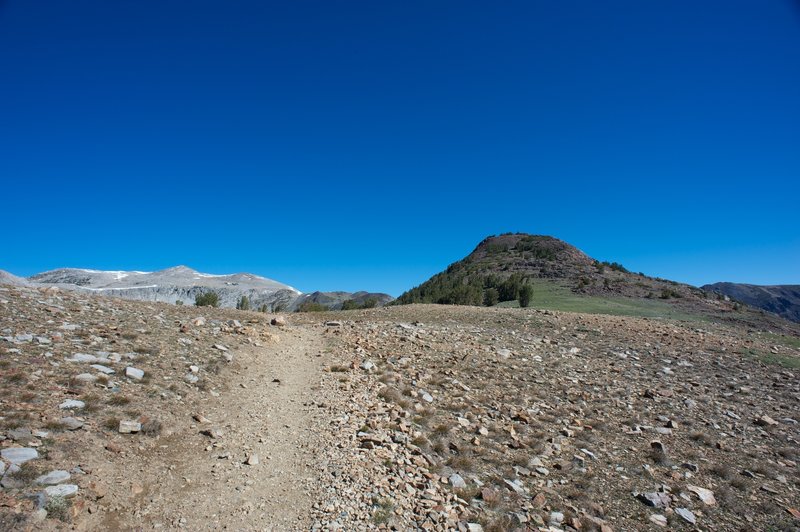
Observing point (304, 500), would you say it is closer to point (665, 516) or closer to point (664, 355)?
point (665, 516)

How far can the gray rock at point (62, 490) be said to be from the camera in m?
5.23

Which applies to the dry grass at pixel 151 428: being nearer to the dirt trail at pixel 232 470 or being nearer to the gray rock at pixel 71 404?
the dirt trail at pixel 232 470

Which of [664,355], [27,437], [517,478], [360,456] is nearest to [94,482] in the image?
[27,437]

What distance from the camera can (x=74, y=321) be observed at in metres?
11.1

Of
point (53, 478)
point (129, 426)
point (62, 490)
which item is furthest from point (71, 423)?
point (62, 490)

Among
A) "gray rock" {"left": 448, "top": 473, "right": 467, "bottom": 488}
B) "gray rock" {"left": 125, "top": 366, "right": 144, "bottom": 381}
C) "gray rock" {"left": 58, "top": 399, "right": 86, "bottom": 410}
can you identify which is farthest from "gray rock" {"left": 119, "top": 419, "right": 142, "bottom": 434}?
"gray rock" {"left": 448, "top": 473, "right": 467, "bottom": 488}

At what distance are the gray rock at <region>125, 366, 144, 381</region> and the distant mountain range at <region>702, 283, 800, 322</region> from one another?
14073 cm

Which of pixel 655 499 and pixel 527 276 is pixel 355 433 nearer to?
pixel 655 499

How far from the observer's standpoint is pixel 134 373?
8867 mm

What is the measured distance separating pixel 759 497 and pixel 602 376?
233 inches

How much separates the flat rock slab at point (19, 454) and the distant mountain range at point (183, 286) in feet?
345

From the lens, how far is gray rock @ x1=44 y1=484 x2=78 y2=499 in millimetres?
5230

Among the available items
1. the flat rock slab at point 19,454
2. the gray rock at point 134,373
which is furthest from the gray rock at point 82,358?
the flat rock slab at point 19,454

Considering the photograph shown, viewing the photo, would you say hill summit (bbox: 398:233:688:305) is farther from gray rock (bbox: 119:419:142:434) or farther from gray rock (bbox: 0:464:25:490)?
gray rock (bbox: 0:464:25:490)
